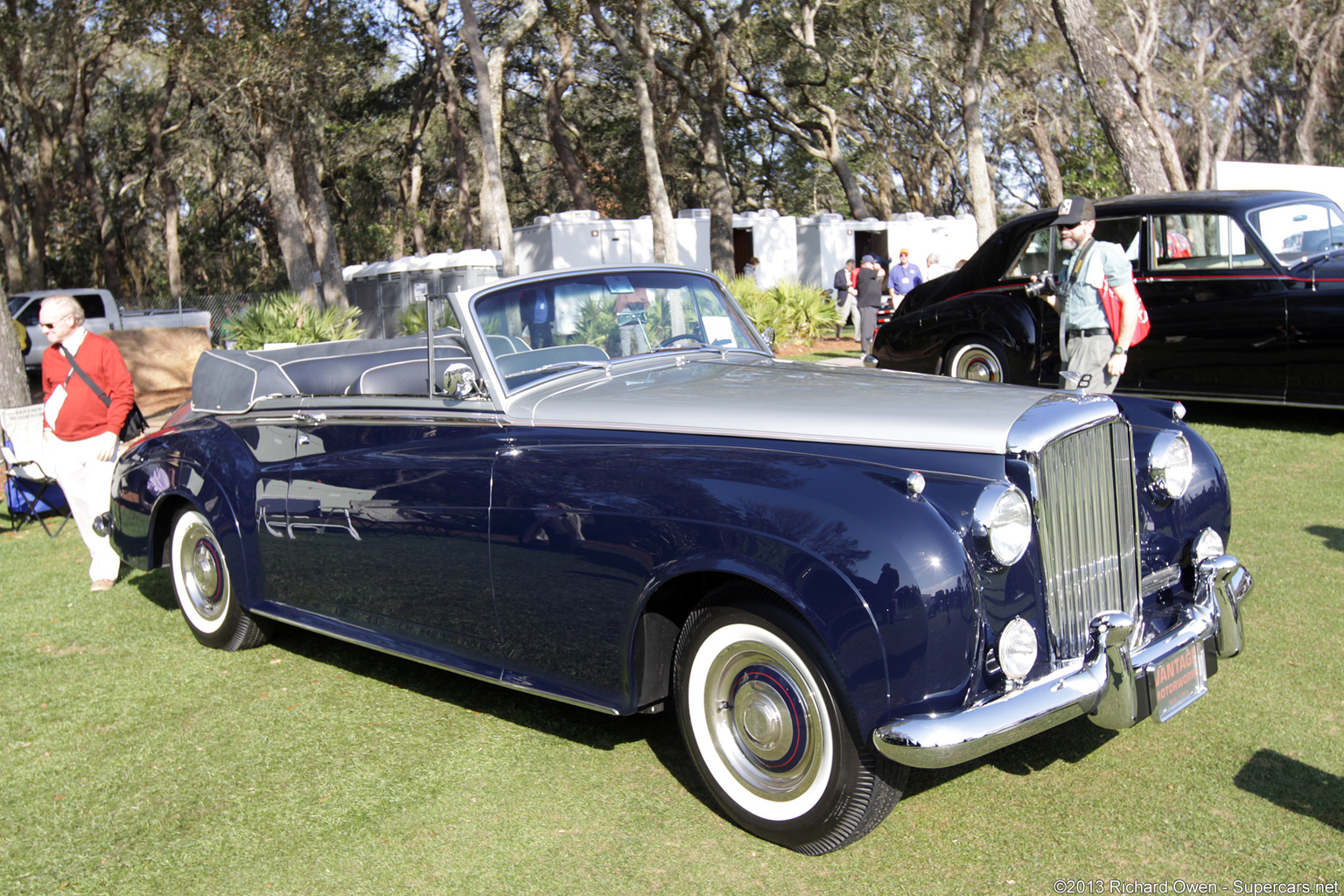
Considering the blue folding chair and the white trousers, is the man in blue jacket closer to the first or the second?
the blue folding chair

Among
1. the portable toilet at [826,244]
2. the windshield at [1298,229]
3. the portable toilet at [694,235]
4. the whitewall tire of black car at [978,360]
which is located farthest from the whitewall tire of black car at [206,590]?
the portable toilet at [826,244]

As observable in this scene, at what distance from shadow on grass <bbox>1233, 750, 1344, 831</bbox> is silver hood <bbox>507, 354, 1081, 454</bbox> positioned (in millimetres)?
1359

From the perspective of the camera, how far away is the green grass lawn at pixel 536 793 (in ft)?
10.5

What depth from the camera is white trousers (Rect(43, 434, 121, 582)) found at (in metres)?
6.54

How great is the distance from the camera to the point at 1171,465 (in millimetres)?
3861

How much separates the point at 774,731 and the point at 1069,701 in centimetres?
85

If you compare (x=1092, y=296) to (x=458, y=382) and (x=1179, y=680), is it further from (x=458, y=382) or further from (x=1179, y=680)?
(x=458, y=382)

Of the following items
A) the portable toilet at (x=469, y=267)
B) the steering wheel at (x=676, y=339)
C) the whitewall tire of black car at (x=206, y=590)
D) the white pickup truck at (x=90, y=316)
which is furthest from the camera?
the portable toilet at (x=469, y=267)

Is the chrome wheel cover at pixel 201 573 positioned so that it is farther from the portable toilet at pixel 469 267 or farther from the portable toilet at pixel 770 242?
the portable toilet at pixel 770 242

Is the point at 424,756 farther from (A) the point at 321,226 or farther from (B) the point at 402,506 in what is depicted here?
(A) the point at 321,226

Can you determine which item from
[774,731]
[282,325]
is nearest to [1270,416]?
[774,731]

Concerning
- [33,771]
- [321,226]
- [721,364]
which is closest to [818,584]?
[721,364]

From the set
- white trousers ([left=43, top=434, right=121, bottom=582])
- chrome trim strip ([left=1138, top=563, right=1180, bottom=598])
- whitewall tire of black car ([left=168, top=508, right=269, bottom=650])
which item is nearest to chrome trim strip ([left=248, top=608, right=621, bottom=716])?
whitewall tire of black car ([left=168, top=508, right=269, bottom=650])

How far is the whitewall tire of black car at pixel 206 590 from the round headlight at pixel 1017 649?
374cm
